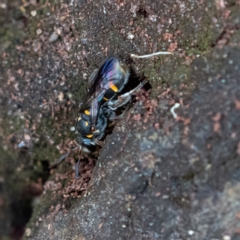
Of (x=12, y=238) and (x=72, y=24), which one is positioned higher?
(x=72, y=24)

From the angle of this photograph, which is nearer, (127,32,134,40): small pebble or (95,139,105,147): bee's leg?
(127,32,134,40): small pebble

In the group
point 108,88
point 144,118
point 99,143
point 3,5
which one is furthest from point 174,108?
point 3,5

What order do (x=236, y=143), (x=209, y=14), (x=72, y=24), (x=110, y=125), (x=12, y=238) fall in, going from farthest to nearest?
(x=12, y=238), (x=72, y=24), (x=110, y=125), (x=209, y=14), (x=236, y=143)

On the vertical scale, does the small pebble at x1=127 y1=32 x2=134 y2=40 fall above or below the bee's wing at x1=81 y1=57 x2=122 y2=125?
above

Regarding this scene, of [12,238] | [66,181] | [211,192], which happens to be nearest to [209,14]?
[211,192]

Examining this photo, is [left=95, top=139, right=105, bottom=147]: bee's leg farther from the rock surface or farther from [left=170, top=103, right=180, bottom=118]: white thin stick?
[left=170, top=103, right=180, bottom=118]: white thin stick

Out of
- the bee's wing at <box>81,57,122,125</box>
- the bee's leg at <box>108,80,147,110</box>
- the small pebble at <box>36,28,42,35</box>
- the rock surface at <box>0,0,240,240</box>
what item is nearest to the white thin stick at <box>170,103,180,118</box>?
the rock surface at <box>0,0,240,240</box>

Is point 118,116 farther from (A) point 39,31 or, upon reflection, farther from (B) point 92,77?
(A) point 39,31

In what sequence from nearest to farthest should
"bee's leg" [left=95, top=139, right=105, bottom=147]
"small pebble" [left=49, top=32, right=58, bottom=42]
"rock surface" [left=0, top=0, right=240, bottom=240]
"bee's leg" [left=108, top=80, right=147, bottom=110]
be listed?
"rock surface" [left=0, top=0, right=240, bottom=240], "bee's leg" [left=108, top=80, right=147, bottom=110], "bee's leg" [left=95, top=139, right=105, bottom=147], "small pebble" [left=49, top=32, right=58, bottom=42]

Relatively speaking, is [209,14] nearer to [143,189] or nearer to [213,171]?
[213,171]
